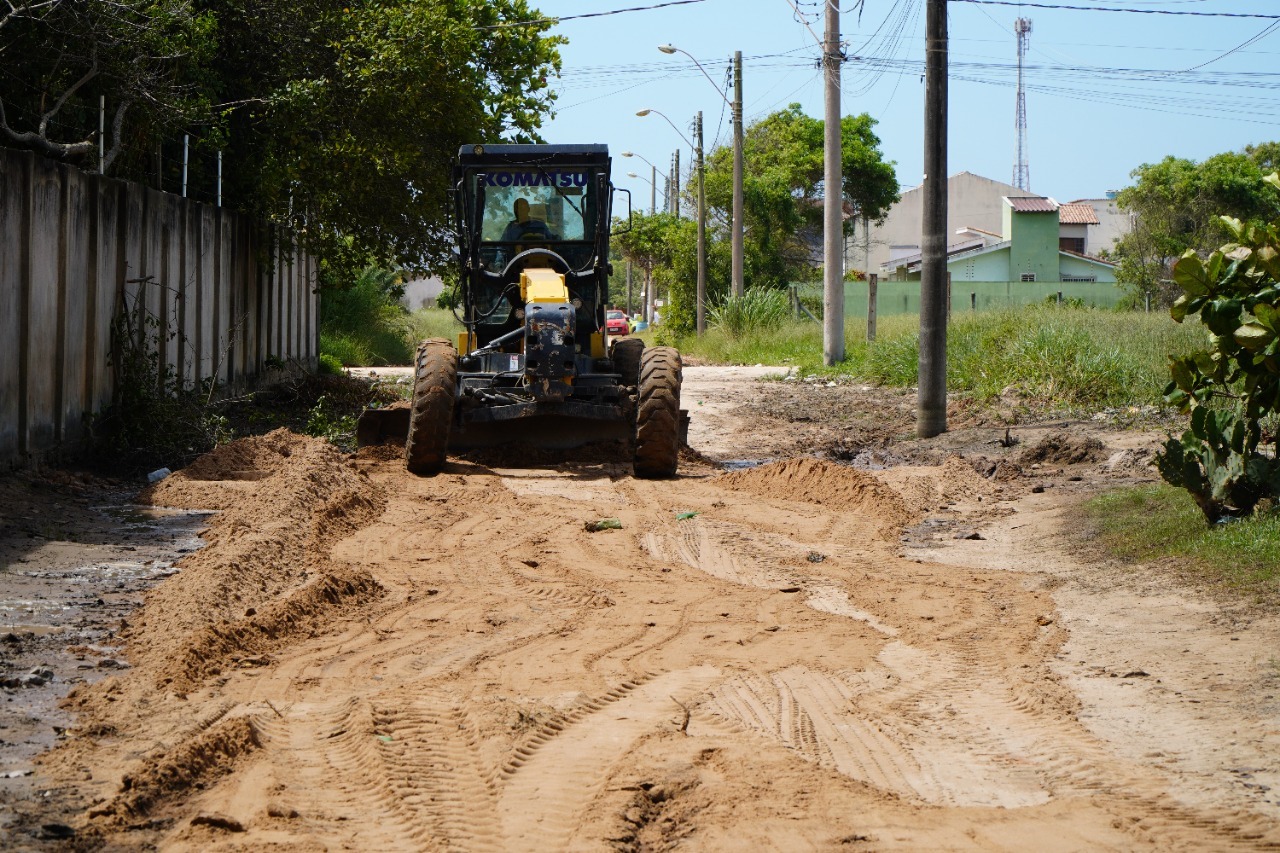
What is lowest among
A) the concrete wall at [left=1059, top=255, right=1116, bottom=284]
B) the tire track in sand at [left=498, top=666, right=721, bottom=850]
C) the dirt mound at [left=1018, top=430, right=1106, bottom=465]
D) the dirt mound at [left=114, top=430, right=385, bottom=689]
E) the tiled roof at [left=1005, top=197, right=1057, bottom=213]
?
the tire track in sand at [left=498, top=666, right=721, bottom=850]

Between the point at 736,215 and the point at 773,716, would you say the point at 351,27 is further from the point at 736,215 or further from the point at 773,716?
the point at 736,215

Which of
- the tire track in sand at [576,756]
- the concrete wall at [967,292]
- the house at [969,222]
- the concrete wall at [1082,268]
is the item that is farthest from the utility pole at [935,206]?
the house at [969,222]

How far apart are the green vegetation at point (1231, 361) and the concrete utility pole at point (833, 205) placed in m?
20.3

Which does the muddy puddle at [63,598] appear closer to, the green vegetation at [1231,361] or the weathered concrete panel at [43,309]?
the weathered concrete panel at [43,309]

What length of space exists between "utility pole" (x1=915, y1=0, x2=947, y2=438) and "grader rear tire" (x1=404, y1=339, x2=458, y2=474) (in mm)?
6270

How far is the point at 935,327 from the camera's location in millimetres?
16594

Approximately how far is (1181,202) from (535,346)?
149ft

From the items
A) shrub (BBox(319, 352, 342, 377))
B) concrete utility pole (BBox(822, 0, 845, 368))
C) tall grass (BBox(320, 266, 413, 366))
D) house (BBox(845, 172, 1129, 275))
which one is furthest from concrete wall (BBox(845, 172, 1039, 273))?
shrub (BBox(319, 352, 342, 377))

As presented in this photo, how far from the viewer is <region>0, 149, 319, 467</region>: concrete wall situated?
11.4 metres

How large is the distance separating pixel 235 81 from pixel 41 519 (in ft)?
38.1

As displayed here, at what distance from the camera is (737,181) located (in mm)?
39344

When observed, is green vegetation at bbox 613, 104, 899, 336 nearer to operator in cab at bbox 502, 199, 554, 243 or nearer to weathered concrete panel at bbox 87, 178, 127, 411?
operator in cab at bbox 502, 199, 554, 243

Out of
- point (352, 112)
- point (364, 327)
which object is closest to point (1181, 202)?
point (364, 327)

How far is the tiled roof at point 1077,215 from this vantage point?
78.9 meters
